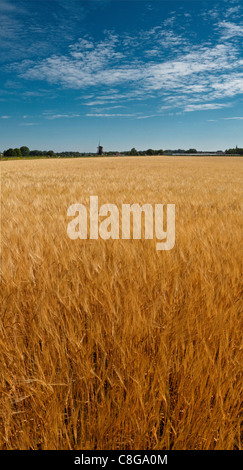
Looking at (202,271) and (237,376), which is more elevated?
(202,271)

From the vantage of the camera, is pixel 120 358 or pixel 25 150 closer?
pixel 120 358

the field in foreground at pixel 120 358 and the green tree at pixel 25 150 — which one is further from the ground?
the green tree at pixel 25 150

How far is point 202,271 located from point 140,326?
1.51 ft

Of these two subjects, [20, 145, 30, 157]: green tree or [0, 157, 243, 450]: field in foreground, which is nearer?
[0, 157, 243, 450]: field in foreground

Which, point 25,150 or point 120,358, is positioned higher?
point 25,150

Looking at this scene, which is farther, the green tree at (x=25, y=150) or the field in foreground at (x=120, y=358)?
the green tree at (x=25, y=150)

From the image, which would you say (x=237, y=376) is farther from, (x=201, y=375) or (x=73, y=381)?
(x=73, y=381)

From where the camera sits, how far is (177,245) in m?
1.78

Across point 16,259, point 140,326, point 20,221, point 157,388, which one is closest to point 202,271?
point 140,326

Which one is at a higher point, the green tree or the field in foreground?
the green tree

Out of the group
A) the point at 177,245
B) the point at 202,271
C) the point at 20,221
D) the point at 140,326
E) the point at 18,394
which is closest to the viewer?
the point at 18,394
